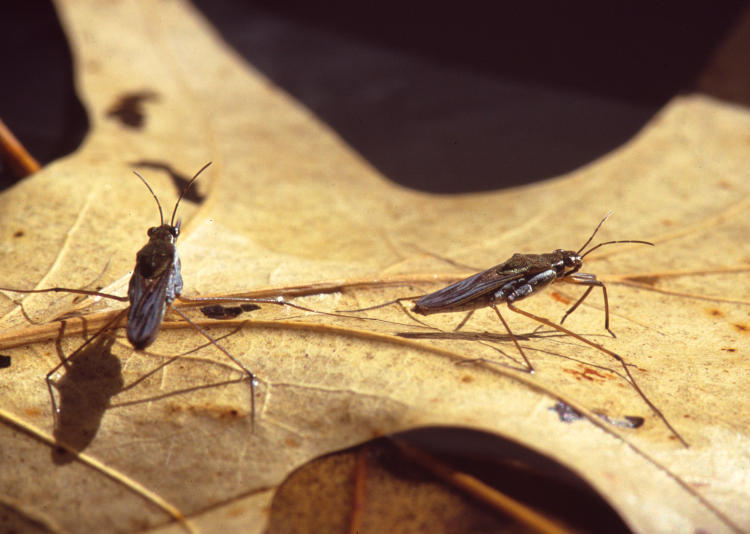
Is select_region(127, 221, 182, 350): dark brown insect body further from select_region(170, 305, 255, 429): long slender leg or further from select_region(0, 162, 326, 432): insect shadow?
select_region(170, 305, 255, 429): long slender leg

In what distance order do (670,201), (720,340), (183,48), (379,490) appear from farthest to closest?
(183,48), (670,201), (720,340), (379,490)

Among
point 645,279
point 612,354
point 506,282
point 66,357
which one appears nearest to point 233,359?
point 66,357

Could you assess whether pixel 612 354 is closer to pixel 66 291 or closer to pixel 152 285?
pixel 152 285

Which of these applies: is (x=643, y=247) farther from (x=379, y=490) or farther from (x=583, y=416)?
(x=379, y=490)

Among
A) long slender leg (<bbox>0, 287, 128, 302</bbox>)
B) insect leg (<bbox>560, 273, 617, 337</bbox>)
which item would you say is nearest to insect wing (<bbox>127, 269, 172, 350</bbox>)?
long slender leg (<bbox>0, 287, 128, 302</bbox>)

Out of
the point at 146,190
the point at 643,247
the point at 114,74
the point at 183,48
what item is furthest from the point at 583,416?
the point at 183,48

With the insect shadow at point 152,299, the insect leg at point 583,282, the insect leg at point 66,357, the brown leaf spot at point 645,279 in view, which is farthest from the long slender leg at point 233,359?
the brown leaf spot at point 645,279
